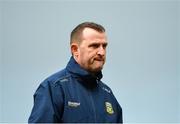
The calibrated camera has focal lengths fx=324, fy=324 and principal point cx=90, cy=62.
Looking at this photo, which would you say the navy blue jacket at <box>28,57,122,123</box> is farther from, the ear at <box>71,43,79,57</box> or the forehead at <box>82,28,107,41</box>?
the forehead at <box>82,28,107,41</box>

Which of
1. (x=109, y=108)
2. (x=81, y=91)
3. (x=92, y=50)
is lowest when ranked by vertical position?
(x=109, y=108)

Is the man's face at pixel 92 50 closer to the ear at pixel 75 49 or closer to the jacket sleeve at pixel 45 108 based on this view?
the ear at pixel 75 49

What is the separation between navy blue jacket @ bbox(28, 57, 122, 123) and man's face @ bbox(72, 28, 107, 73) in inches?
1.6

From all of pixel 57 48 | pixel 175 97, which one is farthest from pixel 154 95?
pixel 57 48

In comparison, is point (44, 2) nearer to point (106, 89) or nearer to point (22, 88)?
point (22, 88)

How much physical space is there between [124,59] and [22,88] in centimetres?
81

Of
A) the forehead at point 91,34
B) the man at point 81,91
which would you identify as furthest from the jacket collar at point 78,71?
the forehead at point 91,34

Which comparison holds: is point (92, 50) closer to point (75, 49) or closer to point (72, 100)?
point (75, 49)

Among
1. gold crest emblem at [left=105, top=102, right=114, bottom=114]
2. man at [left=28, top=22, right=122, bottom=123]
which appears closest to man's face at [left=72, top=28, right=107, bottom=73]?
man at [left=28, top=22, right=122, bottom=123]

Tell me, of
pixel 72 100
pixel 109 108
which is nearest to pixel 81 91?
pixel 72 100

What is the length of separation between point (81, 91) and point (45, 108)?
218 mm

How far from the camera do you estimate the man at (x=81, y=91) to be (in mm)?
1427

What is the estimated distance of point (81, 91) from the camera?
1540 millimetres

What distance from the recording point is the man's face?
157cm
